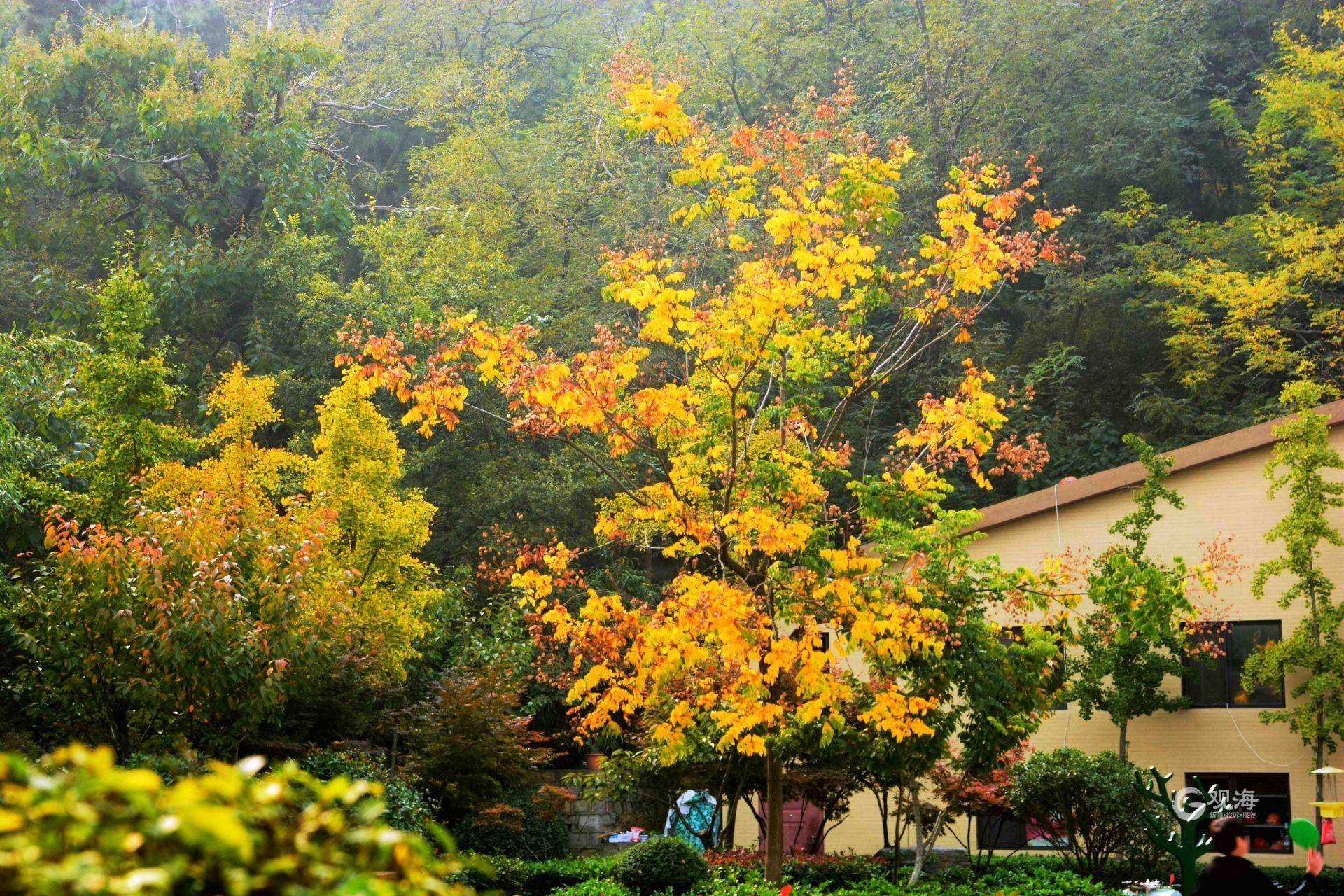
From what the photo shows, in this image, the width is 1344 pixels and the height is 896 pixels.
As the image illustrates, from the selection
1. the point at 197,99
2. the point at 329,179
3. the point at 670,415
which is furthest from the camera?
the point at 329,179

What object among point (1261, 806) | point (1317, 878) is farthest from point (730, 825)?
point (1261, 806)

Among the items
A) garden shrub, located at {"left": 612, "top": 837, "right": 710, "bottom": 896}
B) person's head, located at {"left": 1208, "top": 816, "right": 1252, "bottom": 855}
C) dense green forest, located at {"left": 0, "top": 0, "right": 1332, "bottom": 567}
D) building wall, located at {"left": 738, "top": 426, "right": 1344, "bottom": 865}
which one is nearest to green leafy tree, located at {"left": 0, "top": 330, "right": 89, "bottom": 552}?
dense green forest, located at {"left": 0, "top": 0, "right": 1332, "bottom": 567}

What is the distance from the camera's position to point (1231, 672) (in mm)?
19688

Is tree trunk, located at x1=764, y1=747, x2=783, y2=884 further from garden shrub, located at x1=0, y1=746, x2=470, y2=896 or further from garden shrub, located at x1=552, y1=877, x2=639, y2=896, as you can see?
garden shrub, located at x1=0, y1=746, x2=470, y2=896

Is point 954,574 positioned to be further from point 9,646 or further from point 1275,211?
point 1275,211

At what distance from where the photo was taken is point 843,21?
116 feet

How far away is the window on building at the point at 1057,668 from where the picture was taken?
15.8 m

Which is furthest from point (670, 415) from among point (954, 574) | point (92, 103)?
point (92, 103)

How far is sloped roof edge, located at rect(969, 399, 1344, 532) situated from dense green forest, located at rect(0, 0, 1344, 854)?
69.5 inches

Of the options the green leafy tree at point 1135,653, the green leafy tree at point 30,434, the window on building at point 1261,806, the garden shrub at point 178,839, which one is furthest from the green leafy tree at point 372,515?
the garden shrub at point 178,839

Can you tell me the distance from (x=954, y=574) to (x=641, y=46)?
2708cm

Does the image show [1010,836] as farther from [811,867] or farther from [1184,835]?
[1184,835]

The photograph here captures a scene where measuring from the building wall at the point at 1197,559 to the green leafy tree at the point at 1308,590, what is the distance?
1.94 ft

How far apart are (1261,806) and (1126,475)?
527 centimetres
